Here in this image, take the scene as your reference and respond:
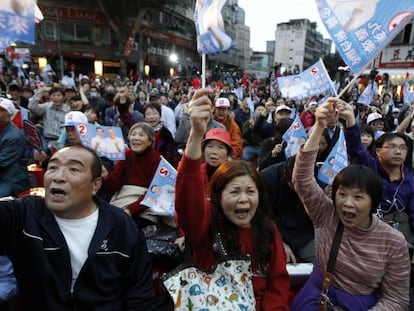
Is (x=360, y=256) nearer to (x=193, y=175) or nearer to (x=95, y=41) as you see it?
(x=193, y=175)

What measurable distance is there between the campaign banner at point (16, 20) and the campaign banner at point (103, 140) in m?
1.20

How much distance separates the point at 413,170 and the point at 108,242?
178 inches

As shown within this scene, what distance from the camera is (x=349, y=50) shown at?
2.51 metres

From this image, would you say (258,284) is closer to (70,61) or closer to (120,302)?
(120,302)

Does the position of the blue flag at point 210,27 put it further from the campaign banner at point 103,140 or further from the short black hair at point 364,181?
the campaign banner at point 103,140

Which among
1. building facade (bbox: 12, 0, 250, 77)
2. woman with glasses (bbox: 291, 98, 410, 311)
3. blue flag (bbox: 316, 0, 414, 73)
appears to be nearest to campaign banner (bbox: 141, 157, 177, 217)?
woman with glasses (bbox: 291, 98, 410, 311)

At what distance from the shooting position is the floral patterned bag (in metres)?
1.95

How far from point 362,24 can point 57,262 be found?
2.50 m

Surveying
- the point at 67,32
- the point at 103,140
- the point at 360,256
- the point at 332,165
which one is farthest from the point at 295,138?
the point at 67,32

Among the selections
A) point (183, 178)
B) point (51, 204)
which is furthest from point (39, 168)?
point (183, 178)

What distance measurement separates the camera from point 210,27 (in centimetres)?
273

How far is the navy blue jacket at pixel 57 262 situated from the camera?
185 centimetres

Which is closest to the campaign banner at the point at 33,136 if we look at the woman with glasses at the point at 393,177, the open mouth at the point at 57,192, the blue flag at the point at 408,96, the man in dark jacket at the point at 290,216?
the open mouth at the point at 57,192

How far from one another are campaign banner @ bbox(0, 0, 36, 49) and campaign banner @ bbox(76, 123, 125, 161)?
1198 millimetres
